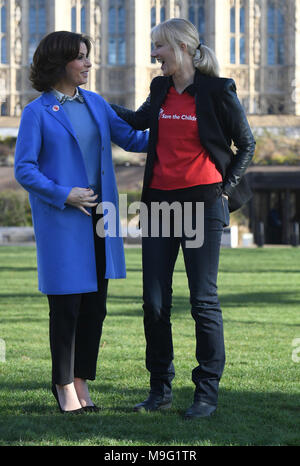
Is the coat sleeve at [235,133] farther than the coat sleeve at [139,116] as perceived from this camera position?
No

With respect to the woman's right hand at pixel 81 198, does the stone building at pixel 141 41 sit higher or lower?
higher

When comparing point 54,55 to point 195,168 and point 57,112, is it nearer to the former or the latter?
point 57,112

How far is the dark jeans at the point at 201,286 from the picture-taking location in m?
4.06

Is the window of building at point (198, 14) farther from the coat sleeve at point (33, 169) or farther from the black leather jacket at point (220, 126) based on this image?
the coat sleeve at point (33, 169)

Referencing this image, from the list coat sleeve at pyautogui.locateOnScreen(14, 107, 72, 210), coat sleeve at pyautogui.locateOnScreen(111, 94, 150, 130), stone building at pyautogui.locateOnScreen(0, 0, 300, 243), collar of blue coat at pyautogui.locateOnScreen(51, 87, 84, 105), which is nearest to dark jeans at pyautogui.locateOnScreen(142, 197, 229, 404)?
coat sleeve at pyautogui.locateOnScreen(14, 107, 72, 210)

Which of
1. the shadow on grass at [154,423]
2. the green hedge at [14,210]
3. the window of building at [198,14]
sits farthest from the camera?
the window of building at [198,14]

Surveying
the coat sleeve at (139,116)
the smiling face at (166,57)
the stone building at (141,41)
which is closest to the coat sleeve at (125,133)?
the coat sleeve at (139,116)

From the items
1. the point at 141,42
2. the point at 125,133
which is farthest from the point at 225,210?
the point at 141,42

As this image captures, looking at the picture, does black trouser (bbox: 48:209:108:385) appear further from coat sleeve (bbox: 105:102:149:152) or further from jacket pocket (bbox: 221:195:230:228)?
jacket pocket (bbox: 221:195:230:228)

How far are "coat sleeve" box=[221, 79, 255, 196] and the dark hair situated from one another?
683 mm

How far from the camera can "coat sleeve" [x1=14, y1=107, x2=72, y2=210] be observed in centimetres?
402

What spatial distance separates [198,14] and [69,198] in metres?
57.7

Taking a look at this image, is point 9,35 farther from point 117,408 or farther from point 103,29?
point 117,408

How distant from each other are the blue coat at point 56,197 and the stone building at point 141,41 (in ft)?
178
